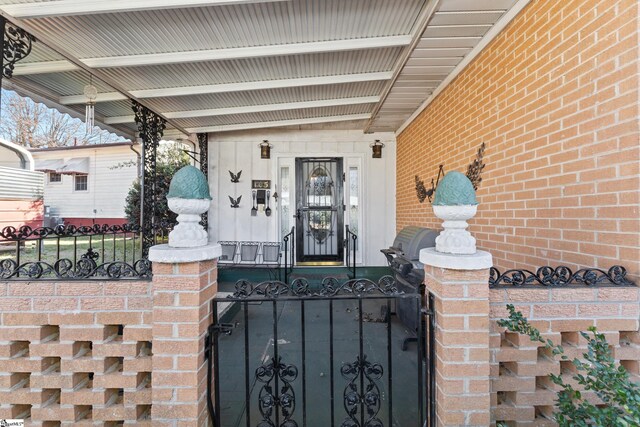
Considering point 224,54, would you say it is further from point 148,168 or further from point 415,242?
point 415,242

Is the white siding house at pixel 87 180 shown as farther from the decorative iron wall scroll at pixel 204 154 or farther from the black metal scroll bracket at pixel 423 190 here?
the black metal scroll bracket at pixel 423 190

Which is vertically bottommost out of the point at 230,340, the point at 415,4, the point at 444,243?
the point at 230,340

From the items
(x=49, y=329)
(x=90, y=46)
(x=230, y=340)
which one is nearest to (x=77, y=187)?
(x=90, y=46)

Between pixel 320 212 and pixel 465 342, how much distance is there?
4.40 meters

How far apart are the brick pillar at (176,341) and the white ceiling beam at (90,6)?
1.81 metres

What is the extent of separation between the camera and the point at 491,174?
2.49m

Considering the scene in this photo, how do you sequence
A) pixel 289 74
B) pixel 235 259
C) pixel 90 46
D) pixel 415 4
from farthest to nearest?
pixel 235 259
pixel 289 74
pixel 90 46
pixel 415 4

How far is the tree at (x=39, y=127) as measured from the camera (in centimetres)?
759

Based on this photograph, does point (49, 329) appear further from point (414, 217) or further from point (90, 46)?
point (414, 217)

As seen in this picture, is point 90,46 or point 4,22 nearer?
point 4,22

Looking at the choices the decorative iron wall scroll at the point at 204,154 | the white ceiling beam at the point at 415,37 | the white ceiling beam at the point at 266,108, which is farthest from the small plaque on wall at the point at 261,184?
the white ceiling beam at the point at 415,37

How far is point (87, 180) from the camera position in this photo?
11172mm

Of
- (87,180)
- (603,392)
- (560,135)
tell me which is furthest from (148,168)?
(87,180)

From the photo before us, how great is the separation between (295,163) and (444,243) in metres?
4.45
